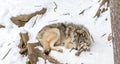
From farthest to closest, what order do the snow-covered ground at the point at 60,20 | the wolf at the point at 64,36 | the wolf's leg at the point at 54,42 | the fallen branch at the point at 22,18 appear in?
the fallen branch at the point at 22,18 → the wolf's leg at the point at 54,42 → the wolf at the point at 64,36 → the snow-covered ground at the point at 60,20

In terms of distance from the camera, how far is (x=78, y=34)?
24.9ft

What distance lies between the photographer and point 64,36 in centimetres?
784

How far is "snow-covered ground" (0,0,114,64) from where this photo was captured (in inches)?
291

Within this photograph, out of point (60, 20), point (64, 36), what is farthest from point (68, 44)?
point (60, 20)

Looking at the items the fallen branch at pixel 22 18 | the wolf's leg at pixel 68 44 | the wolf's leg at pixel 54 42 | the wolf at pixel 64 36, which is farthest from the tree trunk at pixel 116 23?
the fallen branch at pixel 22 18

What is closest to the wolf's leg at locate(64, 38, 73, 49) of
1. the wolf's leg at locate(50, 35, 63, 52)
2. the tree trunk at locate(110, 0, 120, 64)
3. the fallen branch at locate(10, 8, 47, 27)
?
the wolf's leg at locate(50, 35, 63, 52)

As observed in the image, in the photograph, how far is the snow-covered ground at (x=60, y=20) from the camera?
24.2 ft

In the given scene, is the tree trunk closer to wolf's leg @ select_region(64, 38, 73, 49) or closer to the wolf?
the wolf

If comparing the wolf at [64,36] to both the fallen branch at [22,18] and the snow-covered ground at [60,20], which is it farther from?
the fallen branch at [22,18]

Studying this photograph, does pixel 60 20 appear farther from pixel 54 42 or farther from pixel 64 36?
pixel 54 42

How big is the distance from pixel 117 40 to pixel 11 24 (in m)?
5.13

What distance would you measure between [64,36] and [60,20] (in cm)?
87

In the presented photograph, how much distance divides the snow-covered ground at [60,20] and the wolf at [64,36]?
156 millimetres

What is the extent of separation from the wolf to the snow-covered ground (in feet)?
0.51
